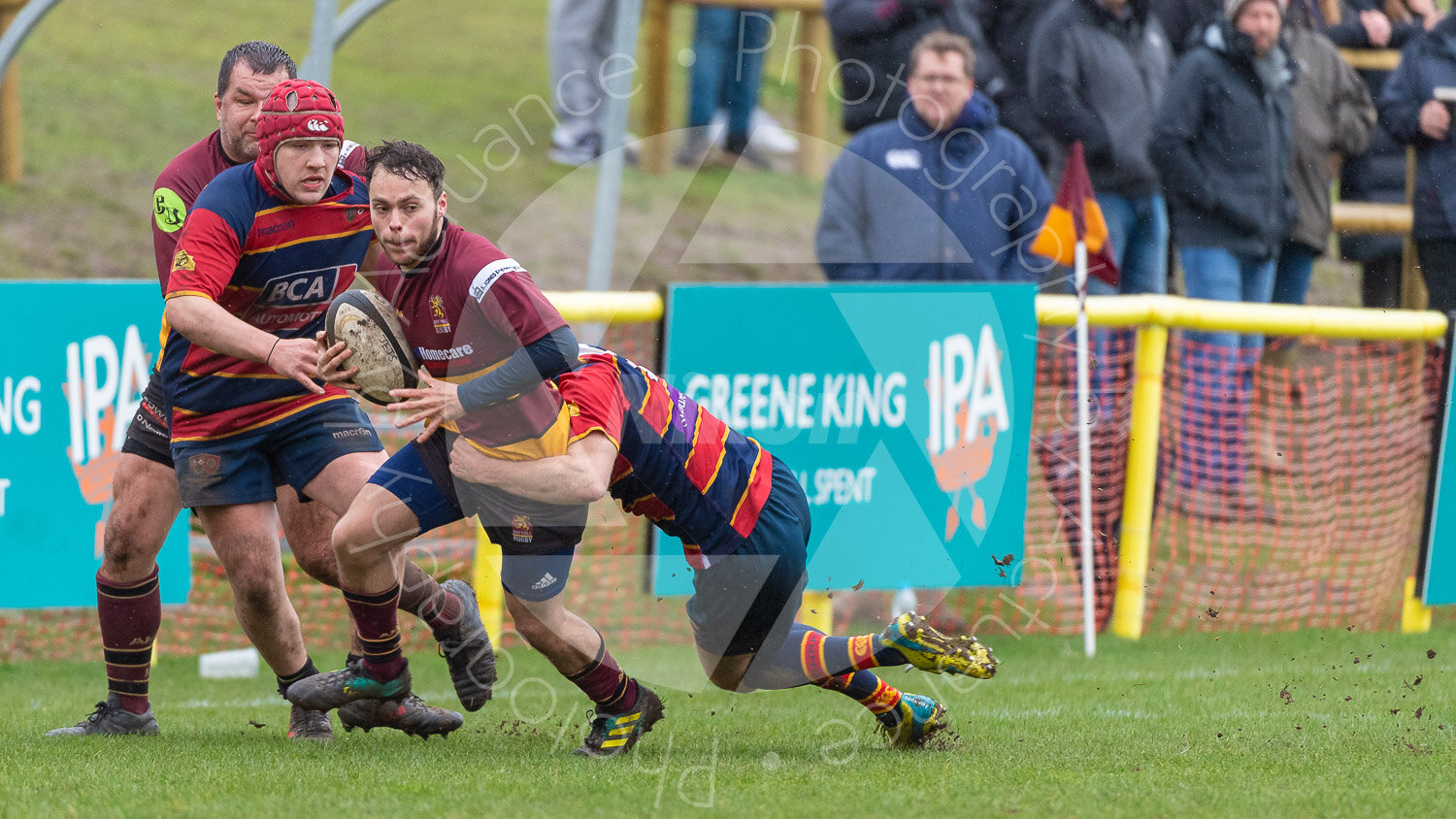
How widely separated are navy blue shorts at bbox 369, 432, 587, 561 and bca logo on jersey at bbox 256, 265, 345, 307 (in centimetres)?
78

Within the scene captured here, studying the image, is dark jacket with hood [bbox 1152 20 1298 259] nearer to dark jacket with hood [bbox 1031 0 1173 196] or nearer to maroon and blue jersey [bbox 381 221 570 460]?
dark jacket with hood [bbox 1031 0 1173 196]

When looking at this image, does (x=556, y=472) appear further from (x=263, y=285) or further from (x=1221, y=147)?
(x=1221, y=147)

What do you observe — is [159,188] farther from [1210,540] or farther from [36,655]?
[1210,540]

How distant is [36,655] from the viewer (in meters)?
7.43

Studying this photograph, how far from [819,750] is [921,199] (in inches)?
133

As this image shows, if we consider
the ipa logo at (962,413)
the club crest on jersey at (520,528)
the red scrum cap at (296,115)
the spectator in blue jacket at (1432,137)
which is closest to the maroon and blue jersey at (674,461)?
the club crest on jersey at (520,528)

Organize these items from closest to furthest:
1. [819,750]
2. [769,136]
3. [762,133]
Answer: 1. [819,750]
2. [762,133]
3. [769,136]

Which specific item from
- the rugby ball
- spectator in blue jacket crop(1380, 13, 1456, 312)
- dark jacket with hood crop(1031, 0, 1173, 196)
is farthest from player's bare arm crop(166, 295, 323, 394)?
spectator in blue jacket crop(1380, 13, 1456, 312)

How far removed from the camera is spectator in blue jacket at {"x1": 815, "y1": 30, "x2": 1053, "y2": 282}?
7.67 meters

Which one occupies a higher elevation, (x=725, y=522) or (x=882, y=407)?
(x=725, y=522)

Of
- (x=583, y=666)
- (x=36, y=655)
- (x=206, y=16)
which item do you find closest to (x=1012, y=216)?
(x=583, y=666)

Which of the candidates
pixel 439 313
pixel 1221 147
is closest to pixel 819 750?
pixel 439 313

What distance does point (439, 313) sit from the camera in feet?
15.4

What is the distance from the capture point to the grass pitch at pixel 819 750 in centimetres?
422
